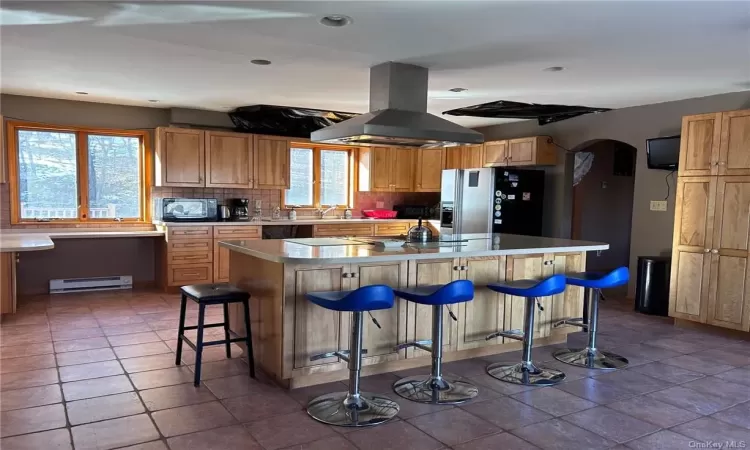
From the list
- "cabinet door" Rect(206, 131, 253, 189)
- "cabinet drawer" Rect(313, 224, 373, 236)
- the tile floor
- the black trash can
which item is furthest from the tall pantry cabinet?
"cabinet door" Rect(206, 131, 253, 189)

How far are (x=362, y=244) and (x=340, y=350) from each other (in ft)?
2.81

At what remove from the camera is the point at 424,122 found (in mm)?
4043

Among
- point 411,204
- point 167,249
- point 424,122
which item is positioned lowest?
point 167,249

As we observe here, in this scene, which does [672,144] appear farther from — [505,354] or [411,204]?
[411,204]

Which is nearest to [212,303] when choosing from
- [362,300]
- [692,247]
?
[362,300]

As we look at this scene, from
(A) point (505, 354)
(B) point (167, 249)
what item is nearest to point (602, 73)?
(A) point (505, 354)

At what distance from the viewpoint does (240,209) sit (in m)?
6.79

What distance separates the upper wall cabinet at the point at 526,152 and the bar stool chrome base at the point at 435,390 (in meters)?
4.08

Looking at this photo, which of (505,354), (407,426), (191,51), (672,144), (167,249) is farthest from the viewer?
(167,249)

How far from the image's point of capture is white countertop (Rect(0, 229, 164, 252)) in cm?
417

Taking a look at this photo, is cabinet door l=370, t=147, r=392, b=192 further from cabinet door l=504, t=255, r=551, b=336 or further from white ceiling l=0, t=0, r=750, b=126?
cabinet door l=504, t=255, r=551, b=336

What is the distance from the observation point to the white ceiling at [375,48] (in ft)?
9.53

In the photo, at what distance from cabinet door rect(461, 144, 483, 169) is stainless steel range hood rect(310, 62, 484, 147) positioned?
10.8 feet

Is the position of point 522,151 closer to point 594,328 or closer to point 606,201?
point 606,201
